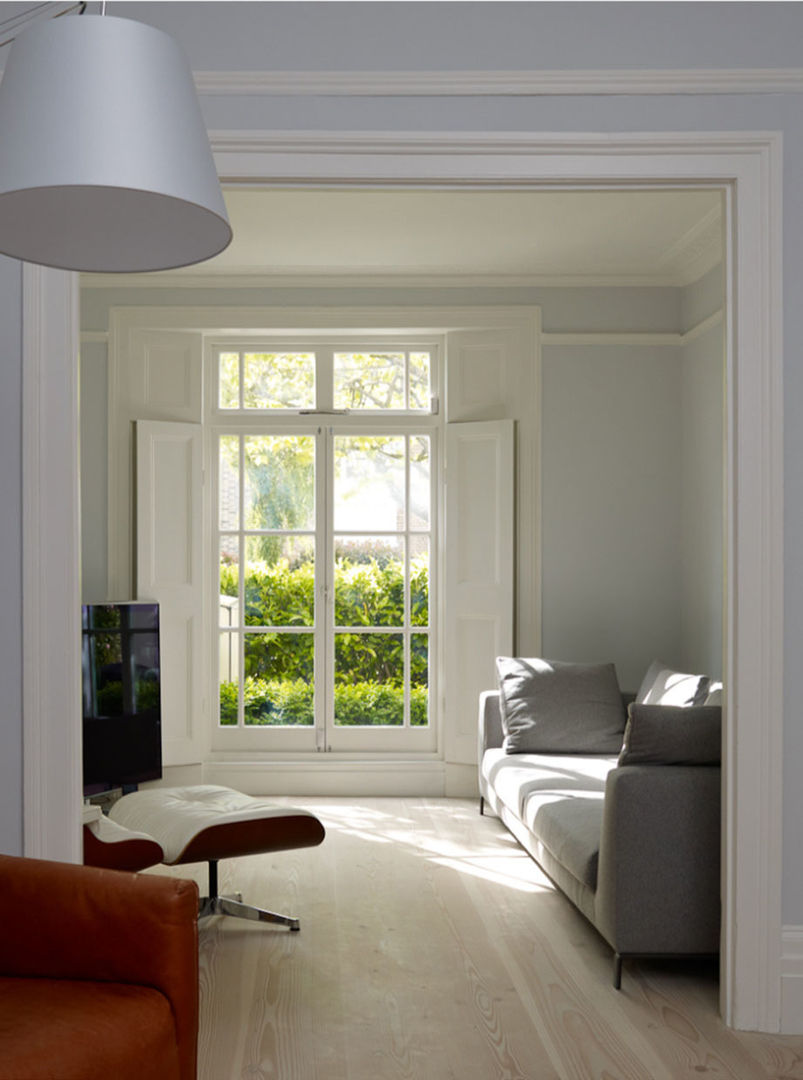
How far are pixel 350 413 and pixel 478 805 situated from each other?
248 cm

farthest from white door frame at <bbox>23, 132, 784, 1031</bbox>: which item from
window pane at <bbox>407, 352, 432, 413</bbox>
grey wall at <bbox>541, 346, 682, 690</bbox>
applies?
window pane at <bbox>407, 352, 432, 413</bbox>

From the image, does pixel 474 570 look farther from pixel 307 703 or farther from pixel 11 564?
pixel 11 564

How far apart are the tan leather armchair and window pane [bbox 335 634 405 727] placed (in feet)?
14.5

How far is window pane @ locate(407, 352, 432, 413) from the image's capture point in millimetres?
6770

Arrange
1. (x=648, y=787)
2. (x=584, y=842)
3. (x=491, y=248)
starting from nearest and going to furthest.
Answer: (x=648, y=787), (x=584, y=842), (x=491, y=248)

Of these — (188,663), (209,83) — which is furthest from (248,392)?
(209,83)

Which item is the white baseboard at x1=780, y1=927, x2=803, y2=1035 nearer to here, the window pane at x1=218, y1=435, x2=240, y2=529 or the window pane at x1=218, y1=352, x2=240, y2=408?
the window pane at x1=218, y1=435, x2=240, y2=529

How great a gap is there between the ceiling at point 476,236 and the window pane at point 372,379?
540 millimetres

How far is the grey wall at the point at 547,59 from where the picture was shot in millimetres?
3074

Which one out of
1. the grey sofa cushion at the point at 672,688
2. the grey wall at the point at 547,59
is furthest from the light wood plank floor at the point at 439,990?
the grey sofa cushion at the point at 672,688

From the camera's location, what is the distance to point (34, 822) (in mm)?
2941

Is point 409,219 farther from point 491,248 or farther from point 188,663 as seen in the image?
point 188,663

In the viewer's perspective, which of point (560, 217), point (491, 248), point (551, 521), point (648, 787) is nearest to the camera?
point (648, 787)

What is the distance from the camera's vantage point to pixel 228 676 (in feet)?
22.0
